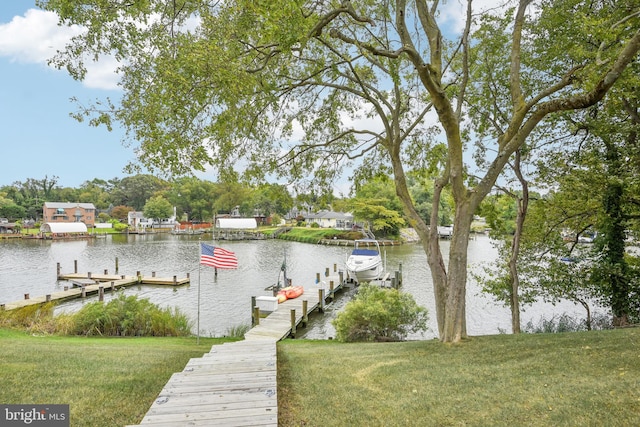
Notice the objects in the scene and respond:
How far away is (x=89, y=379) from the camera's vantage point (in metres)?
5.29

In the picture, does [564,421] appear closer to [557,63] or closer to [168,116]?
[168,116]

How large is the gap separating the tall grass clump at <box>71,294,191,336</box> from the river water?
144 centimetres

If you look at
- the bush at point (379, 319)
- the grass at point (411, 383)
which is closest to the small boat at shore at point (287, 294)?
the bush at point (379, 319)

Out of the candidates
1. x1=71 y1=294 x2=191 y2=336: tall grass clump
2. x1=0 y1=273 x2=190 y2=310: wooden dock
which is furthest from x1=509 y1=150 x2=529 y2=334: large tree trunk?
x1=0 y1=273 x2=190 y2=310: wooden dock

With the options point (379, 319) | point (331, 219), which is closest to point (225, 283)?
point (379, 319)

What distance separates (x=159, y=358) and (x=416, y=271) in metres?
23.7

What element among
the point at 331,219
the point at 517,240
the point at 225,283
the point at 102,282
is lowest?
the point at 225,283

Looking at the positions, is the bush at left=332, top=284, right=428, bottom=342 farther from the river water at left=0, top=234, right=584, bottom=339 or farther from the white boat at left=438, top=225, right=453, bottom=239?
the white boat at left=438, top=225, right=453, bottom=239

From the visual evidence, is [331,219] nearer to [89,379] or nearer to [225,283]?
[225,283]

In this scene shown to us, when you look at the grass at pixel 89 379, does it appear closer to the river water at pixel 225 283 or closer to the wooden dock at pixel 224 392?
the wooden dock at pixel 224 392

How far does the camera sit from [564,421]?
3.49 meters

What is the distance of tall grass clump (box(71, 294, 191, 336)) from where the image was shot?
12.3m

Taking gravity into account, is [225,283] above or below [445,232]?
below

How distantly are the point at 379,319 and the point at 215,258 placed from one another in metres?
5.67
